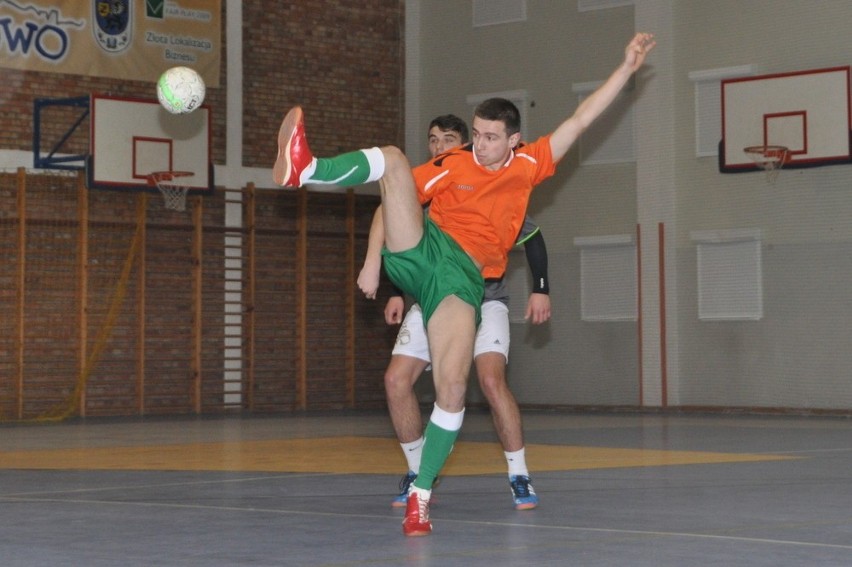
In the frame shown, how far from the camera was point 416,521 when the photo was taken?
6.09m

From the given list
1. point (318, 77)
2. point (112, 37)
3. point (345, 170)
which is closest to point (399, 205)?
point (345, 170)

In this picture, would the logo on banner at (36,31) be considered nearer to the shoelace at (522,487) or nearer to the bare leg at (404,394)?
the bare leg at (404,394)

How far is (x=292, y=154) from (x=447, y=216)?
1283 millimetres

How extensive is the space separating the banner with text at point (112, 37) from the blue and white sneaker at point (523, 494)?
14746 mm

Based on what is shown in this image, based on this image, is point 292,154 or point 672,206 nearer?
point 292,154

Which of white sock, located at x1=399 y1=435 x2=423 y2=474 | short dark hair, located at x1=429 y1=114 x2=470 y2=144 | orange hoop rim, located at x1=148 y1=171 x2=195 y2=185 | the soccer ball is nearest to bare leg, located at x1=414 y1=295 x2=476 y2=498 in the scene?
white sock, located at x1=399 y1=435 x2=423 y2=474

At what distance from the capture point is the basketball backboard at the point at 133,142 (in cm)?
1941

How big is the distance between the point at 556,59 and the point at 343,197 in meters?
4.15

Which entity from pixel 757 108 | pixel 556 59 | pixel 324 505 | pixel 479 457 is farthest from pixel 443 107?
pixel 324 505

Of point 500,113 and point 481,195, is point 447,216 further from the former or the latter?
point 500,113

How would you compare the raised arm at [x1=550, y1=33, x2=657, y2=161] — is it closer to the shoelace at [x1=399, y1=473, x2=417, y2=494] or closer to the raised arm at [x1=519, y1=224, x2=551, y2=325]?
the raised arm at [x1=519, y1=224, x2=551, y2=325]

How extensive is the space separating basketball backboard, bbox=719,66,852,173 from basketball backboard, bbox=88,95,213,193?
7505mm

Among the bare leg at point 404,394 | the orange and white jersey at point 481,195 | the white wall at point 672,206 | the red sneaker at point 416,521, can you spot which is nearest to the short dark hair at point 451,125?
the orange and white jersey at point 481,195

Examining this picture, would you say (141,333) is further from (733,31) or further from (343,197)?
(733,31)
